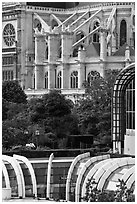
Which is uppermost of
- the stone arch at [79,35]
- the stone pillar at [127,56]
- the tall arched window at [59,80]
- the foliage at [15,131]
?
the stone arch at [79,35]

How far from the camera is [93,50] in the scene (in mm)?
101688

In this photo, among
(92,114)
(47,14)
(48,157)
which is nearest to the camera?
(48,157)

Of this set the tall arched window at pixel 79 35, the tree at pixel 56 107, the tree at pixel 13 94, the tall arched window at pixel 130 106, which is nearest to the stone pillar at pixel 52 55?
the tall arched window at pixel 79 35

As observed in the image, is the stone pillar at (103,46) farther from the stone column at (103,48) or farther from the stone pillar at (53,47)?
the stone pillar at (53,47)

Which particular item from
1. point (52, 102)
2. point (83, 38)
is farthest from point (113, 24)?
point (52, 102)

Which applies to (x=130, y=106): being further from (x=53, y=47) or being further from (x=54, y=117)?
(x=53, y=47)

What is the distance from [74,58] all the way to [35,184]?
6652 centimetres

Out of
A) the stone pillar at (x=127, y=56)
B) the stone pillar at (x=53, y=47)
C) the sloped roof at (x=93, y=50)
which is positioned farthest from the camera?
the stone pillar at (x=53, y=47)

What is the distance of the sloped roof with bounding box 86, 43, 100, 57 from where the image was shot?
330ft

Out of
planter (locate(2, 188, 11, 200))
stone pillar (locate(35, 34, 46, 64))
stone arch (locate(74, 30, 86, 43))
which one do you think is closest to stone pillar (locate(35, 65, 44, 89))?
stone pillar (locate(35, 34, 46, 64))

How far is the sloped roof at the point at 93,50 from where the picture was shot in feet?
330

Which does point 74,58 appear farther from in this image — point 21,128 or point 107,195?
point 107,195

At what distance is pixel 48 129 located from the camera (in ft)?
212

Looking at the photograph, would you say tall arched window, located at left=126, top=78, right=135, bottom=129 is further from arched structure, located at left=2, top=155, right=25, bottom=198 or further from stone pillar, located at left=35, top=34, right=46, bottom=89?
stone pillar, located at left=35, top=34, right=46, bottom=89
